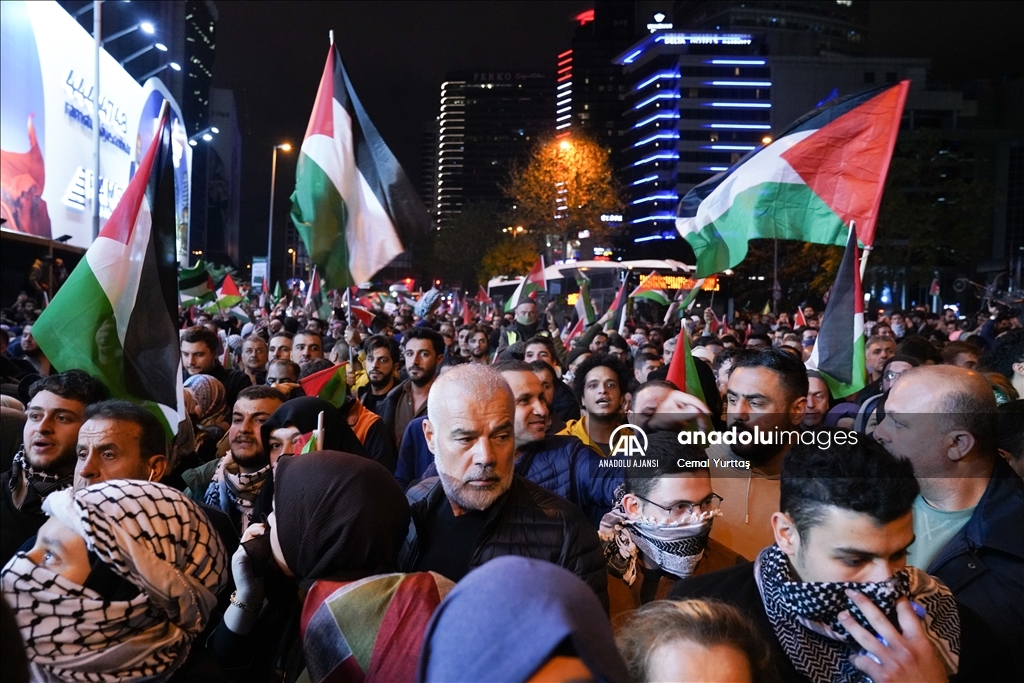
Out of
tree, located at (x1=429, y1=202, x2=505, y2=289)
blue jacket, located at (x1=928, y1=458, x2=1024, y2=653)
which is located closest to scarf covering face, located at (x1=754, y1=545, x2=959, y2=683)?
blue jacket, located at (x1=928, y1=458, x2=1024, y2=653)

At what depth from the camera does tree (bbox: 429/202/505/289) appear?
7275cm

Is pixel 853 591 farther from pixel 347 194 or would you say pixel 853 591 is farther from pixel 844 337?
pixel 347 194

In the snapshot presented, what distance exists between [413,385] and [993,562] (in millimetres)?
4956

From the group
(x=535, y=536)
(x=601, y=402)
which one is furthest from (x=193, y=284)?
(x=535, y=536)

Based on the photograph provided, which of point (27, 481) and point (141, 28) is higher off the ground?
point (141, 28)

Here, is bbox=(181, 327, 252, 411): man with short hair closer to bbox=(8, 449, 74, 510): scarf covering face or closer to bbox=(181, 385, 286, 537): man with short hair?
bbox=(181, 385, 286, 537): man with short hair

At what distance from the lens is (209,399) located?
21.7 ft

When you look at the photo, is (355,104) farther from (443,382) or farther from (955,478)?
(955,478)

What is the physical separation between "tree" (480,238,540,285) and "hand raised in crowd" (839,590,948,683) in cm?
5826

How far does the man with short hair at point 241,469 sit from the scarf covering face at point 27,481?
64 cm

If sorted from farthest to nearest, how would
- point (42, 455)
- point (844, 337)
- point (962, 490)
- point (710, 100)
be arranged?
point (710, 100)
point (844, 337)
point (42, 455)
point (962, 490)

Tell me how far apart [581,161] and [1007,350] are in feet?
146

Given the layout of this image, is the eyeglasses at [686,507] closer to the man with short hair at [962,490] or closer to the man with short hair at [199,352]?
the man with short hair at [962,490]

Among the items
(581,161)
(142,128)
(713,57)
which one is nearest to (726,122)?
(713,57)
